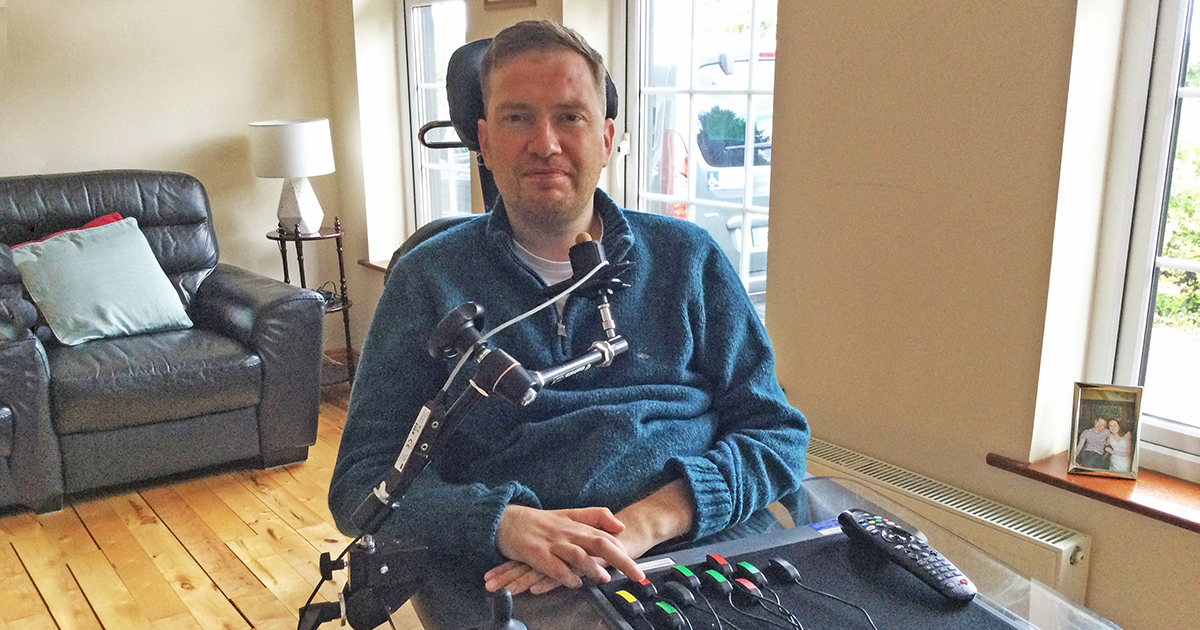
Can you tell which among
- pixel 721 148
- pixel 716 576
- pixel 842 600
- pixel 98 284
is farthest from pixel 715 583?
pixel 98 284

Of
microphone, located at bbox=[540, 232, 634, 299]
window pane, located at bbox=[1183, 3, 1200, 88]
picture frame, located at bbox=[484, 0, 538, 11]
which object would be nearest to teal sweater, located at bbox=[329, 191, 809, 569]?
microphone, located at bbox=[540, 232, 634, 299]

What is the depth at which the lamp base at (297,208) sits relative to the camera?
3971mm

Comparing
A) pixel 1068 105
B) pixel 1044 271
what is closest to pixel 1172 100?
pixel 1068 105

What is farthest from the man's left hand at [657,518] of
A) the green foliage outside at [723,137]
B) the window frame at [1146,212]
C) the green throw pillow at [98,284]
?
the green throw pillow at [98,284]

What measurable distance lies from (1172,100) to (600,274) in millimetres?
1316

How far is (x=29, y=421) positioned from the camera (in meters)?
2.87

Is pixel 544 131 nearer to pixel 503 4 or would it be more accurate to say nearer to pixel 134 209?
pixel 503 4

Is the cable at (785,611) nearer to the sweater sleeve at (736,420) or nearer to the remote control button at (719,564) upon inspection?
the remote control button at (719,564)

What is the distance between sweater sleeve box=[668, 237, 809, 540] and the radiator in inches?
13.0

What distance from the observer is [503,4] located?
325cm

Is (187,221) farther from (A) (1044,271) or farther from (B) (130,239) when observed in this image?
(A) (1044,271)

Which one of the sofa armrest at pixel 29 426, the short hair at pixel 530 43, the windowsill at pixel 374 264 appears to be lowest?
the sofa armrest at pixel 29 426

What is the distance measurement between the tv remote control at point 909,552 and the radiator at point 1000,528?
1.68ft

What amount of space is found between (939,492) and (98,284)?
9.37 feet
